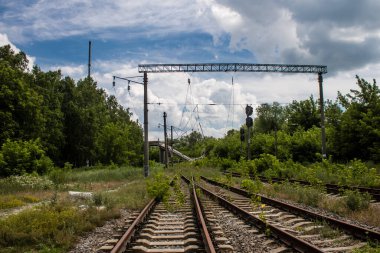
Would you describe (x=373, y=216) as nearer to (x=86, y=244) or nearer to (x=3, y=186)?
(x=86, y=244)

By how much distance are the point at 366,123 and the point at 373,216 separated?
73.2ft

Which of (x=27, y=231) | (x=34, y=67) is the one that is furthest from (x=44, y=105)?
(x=27, y=231)

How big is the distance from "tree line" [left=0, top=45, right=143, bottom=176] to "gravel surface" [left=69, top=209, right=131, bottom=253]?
19.4m

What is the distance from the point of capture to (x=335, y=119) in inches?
1423

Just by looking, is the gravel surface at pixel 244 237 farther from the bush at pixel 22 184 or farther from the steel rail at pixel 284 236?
the bush at pixel 22 184

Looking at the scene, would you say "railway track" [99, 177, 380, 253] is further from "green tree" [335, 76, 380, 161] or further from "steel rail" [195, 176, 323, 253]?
"green tree" [335, 76, 380, 161]

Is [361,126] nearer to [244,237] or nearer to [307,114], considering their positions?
[244,237]

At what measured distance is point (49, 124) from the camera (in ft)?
193

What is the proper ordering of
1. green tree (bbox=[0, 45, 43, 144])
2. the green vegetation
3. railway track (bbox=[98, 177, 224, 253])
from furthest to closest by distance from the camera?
green tree (bbox=[0, 45, 43, 144]), the green vegetation, railway track (bbox=[98, 177, 224, 253])

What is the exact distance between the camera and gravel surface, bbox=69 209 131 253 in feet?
27.5

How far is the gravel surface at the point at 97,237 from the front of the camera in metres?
8.38

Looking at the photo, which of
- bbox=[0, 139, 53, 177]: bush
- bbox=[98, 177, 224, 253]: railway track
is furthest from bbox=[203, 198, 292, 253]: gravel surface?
bbox=[0, 139, 53, 177]: bush

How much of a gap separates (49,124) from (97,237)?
2065 inches

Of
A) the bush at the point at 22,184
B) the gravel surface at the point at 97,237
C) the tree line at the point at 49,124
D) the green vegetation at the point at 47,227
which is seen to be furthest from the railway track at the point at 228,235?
the tree line at the point at 49,124
